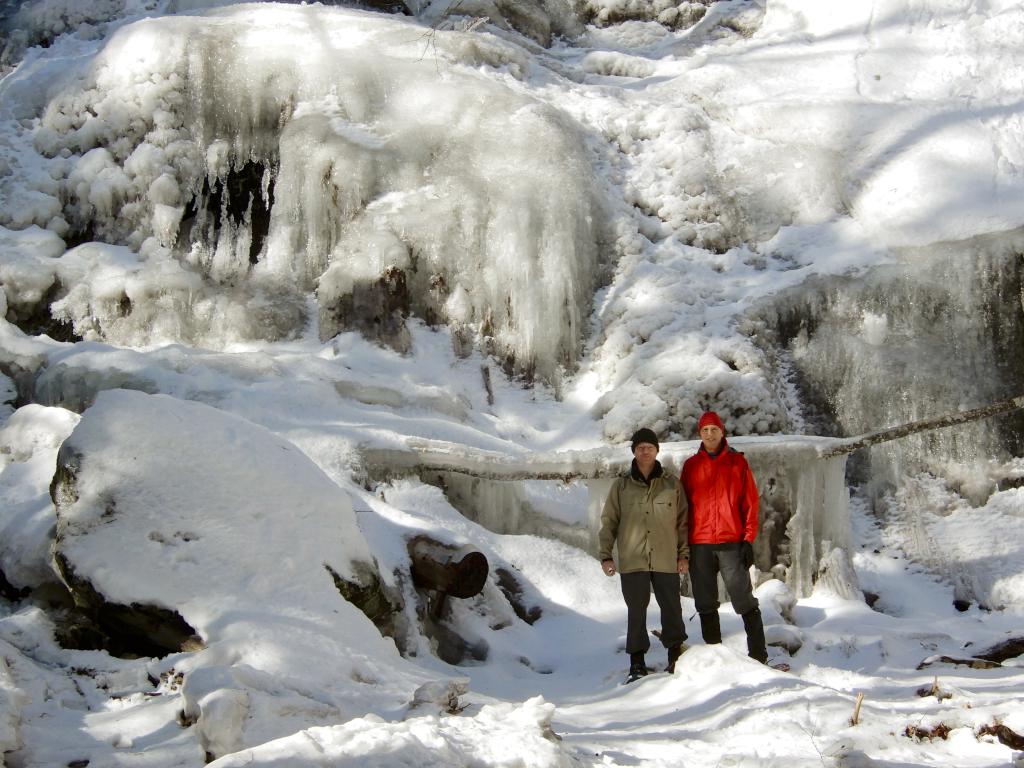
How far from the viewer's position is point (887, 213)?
10523 millimetres

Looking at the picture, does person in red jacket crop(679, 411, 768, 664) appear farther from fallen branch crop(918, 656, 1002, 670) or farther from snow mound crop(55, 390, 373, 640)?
snow mound crop(55, 390, 373, 640)

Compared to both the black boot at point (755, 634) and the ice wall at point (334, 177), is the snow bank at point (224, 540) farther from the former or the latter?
the ice wall at point (334, 177)

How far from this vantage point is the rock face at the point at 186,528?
4703 millimetres

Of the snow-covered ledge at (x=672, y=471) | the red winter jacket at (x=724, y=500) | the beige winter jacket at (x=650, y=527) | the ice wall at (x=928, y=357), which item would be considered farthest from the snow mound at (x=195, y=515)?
the ice wall at (x=928, y=357)

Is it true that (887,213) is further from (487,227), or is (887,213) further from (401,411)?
(401,411)

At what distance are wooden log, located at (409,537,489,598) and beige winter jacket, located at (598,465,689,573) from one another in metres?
1.20

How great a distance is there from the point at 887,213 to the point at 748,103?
2.50 metres

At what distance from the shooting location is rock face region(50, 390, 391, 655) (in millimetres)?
4703

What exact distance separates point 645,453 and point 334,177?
7028 mm

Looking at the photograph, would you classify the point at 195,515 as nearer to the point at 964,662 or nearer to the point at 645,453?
the point at 645,453

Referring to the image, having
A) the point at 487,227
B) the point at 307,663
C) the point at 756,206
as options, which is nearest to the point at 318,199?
the point at 487,227

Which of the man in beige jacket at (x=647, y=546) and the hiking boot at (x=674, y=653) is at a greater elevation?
the man in beige jacket at (x=647, y=546)

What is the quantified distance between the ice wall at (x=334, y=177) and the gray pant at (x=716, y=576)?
5.26m

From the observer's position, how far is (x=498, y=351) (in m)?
10.7
